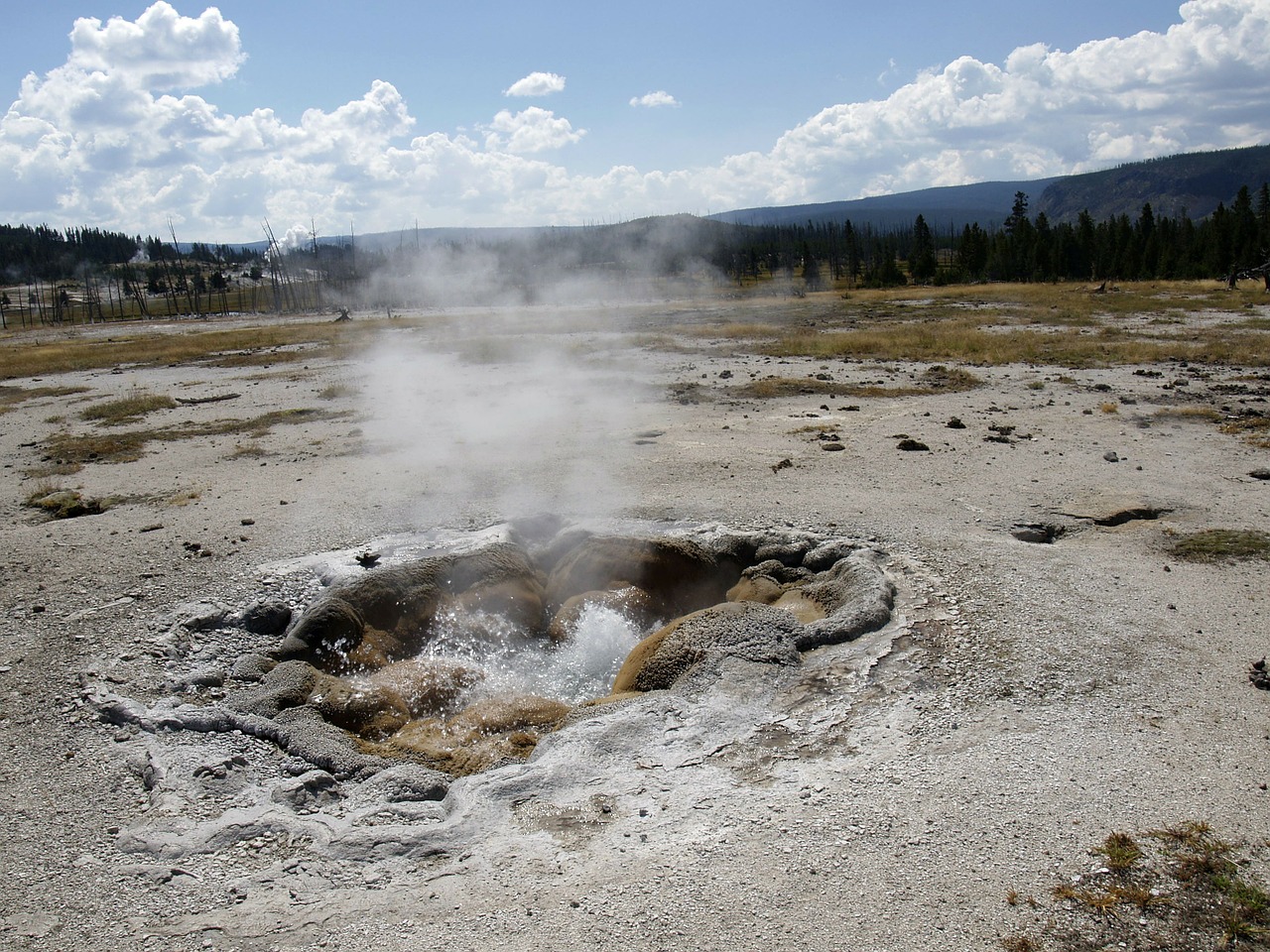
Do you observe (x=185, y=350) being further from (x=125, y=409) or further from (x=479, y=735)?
(x=479, y=735)

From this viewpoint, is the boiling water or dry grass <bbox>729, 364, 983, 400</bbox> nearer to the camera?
the boiling water

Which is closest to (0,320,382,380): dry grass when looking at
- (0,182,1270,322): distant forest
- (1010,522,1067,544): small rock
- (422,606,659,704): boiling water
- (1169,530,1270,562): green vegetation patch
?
(0,182,1270,322): distant forest

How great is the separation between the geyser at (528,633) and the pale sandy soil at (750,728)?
0.51 m

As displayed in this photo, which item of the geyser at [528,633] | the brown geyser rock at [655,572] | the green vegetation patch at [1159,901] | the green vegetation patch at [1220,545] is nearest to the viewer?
the green vegetation patch at [1159,901]

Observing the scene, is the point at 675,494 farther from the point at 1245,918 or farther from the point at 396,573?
the point at 1245,918

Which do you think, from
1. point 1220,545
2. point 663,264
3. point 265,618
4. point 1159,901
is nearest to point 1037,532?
point 1220,545

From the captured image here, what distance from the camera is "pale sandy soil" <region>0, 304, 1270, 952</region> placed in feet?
12.9

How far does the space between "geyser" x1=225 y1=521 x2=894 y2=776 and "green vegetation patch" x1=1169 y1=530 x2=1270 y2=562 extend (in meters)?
3.17

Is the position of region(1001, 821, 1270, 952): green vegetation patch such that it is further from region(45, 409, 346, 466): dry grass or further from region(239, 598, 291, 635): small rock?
region(45, 409, 346, 466): dry grass

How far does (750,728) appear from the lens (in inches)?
210

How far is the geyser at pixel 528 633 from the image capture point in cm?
600

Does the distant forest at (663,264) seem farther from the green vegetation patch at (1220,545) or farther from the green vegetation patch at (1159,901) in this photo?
the green vegetation patch at (1159,901)

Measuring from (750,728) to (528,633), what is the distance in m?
3.04

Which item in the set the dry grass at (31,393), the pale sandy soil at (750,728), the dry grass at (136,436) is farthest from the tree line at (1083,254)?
the dry grass at (136,436)
